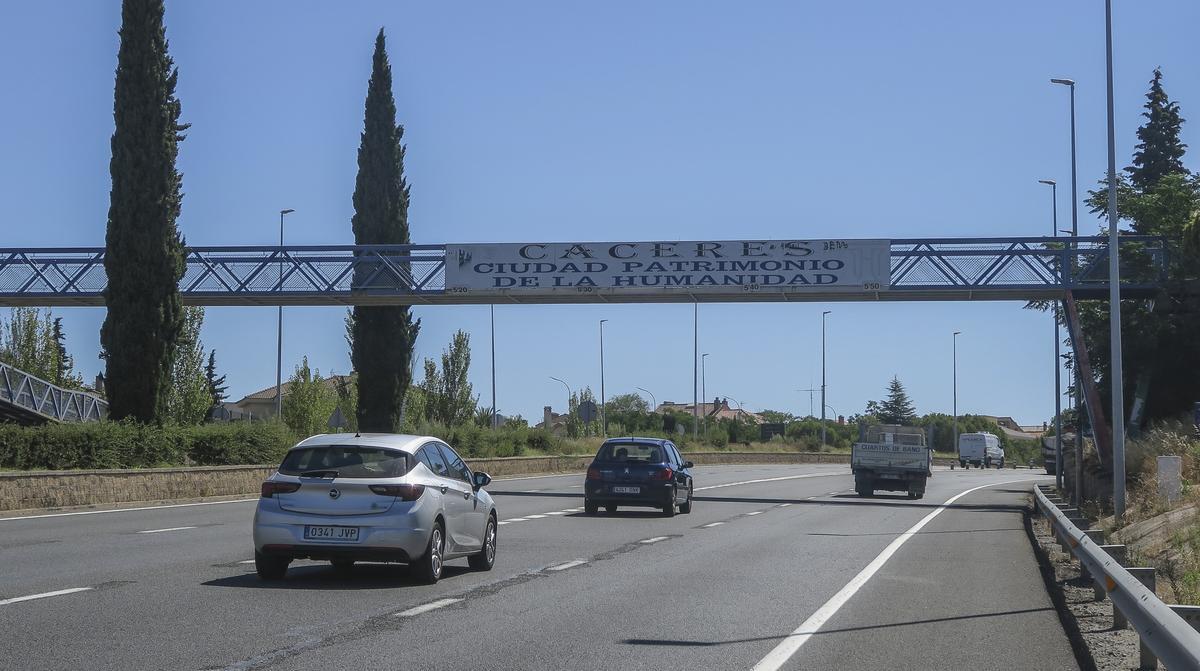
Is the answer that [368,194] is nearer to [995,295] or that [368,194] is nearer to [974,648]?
[995,295]

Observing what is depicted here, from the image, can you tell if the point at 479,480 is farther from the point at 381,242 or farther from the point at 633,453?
the point at 381,242

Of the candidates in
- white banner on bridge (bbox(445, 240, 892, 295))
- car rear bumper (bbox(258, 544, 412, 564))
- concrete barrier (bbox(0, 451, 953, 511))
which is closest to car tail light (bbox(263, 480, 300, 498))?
car rear bumper (bbox(258, 544, 412, 564))

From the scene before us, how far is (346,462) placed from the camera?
45.2ft

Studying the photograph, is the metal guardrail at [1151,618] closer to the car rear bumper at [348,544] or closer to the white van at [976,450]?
the car rear bumper at [348,544]

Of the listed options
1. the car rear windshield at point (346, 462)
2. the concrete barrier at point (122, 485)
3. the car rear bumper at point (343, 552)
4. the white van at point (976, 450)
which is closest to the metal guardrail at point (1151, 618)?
the car rear bumper at point (343, 552)

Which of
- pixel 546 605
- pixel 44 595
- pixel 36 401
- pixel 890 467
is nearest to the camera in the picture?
pixel 44 595

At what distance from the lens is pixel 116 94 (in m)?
36.4

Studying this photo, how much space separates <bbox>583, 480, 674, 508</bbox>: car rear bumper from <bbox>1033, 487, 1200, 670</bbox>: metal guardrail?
1652 centimetres

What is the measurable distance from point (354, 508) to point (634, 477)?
14.8 m

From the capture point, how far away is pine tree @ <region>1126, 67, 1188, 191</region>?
6900 centimetres

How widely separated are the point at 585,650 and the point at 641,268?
33.8 meters

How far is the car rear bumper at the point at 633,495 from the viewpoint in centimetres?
2772

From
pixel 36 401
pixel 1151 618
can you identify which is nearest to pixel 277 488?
pixel 1151 618

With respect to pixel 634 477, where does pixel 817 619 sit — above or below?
below
